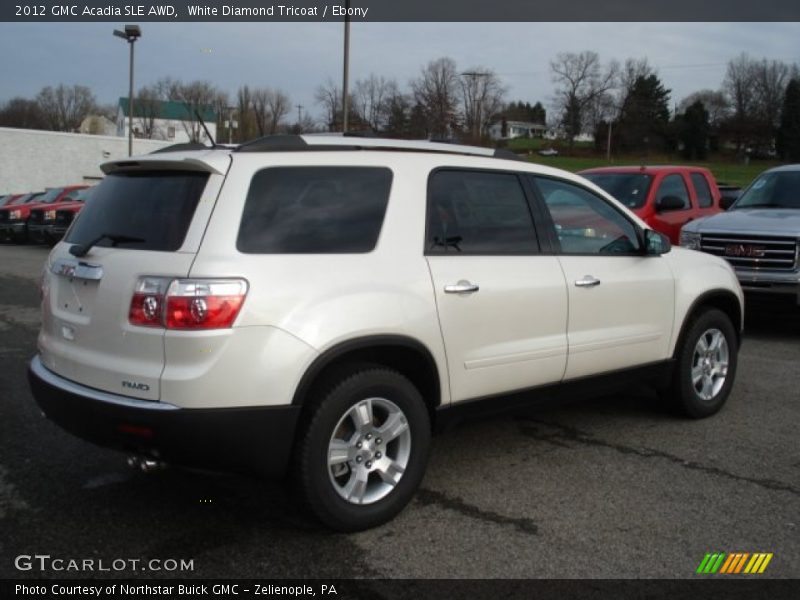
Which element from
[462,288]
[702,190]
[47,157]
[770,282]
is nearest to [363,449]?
[462,288]

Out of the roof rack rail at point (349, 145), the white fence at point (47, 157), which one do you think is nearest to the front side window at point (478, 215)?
the roof rack rail at point (349, 145)

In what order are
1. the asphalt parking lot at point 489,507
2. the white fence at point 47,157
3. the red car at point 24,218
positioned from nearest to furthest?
the asphalt parking lot at point 489,507 < the red car at point 24,218 < the white fence at point 47,157

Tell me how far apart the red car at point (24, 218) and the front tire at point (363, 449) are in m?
20.4

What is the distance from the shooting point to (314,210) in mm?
3639

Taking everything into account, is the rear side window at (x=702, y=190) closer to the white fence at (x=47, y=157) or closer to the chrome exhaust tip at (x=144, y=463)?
the chrome exhaust tip at (x=144, y=463)

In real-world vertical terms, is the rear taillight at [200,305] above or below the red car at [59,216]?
above

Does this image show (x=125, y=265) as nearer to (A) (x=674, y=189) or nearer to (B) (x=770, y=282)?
(B) (x=770, y=282)

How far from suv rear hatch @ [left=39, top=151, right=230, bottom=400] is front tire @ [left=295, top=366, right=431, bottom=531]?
734mm

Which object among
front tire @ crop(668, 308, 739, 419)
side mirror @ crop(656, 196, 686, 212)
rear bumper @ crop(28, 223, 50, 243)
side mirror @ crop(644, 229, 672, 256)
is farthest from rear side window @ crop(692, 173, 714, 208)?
rear bumper @ crop(28, 223, 50, 243)

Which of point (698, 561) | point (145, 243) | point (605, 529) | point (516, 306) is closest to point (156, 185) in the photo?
point (145, 243)

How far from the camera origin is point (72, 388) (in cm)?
357

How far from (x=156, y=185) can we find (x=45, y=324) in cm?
99

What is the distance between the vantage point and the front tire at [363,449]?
346cm

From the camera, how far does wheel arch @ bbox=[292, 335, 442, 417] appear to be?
11.2 ft
